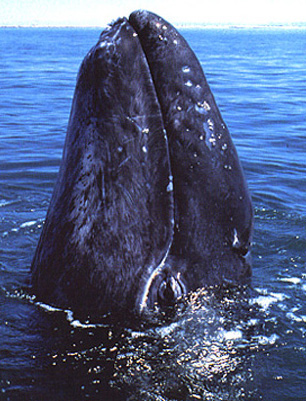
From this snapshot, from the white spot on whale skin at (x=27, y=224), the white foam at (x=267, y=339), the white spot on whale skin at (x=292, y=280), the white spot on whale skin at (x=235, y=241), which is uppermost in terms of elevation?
the white spot on whale skin at (x=235, y=241)

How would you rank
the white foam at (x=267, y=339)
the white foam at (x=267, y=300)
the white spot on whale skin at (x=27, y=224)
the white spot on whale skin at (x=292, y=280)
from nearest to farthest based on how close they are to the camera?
→ the white foam at (x=267, y=339), the white foam at (x=267, y=300), the white spot on whale skin at (x=292, y=280), the white spot on whale skin at (x=27, y=224)

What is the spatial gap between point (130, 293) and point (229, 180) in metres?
1.04

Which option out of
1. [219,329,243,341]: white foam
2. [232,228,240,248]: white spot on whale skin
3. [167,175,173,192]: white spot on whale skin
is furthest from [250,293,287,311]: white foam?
[167,175,173,192]: white spot on whale skin

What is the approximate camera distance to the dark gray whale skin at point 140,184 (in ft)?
13.7

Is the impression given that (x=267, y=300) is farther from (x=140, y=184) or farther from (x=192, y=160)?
Answer: (x=140, y=184)

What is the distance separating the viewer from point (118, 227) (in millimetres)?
4152

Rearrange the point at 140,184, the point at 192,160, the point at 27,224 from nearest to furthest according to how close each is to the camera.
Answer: the point at 140,184, the point at 192,160, the point at 27,224

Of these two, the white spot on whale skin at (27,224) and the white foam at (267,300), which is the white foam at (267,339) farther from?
the white spot on whale skin at (27,224)

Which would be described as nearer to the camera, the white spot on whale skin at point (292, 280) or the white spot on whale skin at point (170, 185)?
the white spot on whale skin at point (170, 185)

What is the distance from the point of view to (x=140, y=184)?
13.8ft

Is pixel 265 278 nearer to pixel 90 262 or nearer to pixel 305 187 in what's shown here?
pixel 90 262

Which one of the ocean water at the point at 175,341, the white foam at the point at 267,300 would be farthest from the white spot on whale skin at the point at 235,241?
the white foam at the point at 267,300

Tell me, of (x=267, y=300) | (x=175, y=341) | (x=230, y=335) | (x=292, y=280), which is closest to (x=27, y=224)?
(x=292, y=280)

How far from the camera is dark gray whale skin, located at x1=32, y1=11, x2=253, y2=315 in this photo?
4.17 metres
